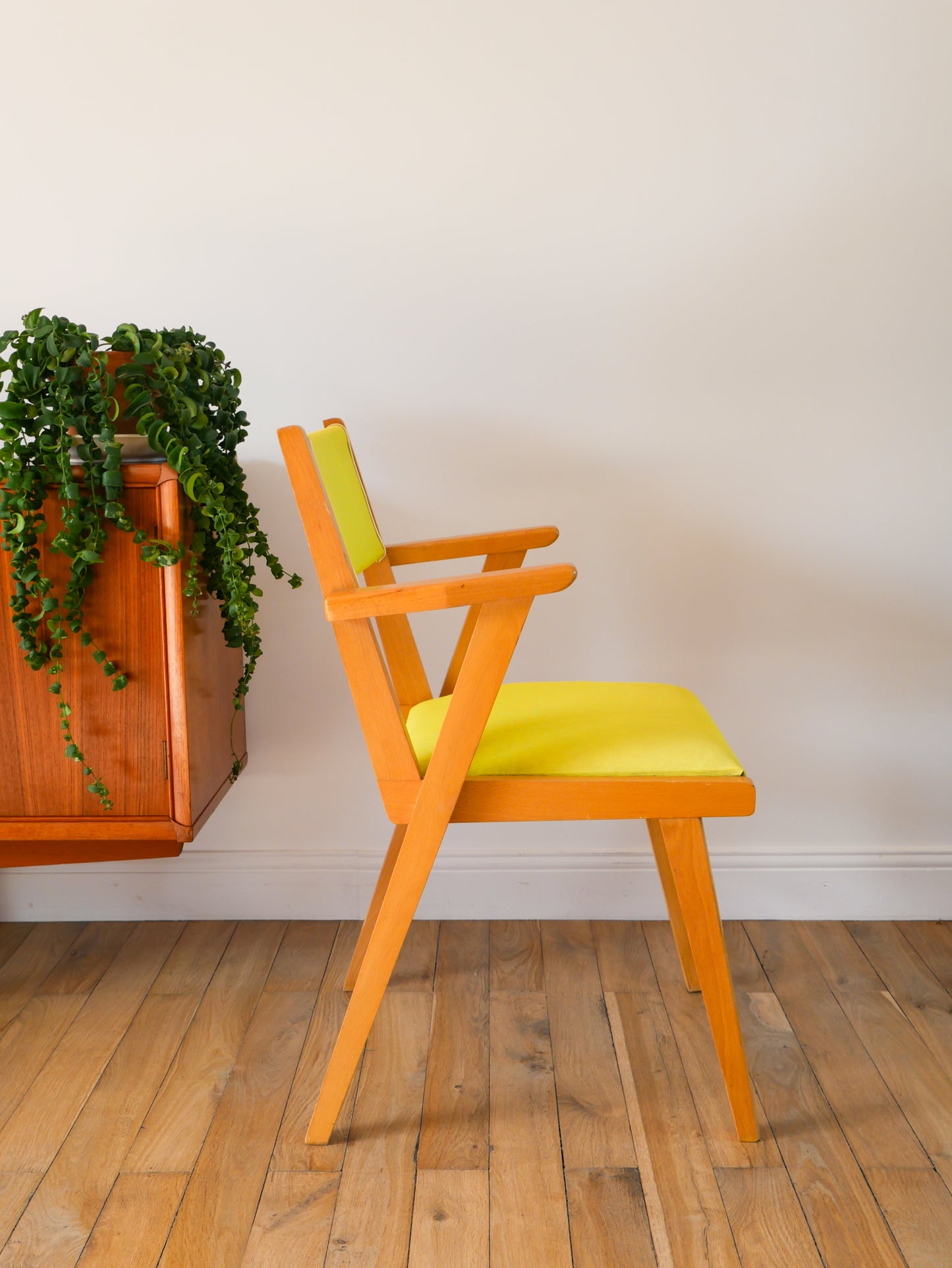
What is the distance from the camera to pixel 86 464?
145 cm

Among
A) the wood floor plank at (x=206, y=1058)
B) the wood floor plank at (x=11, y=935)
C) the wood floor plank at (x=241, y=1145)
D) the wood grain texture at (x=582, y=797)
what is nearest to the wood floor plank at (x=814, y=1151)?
the wood grain texture at (x=582, y=797)

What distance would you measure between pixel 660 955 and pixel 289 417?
4.13ft

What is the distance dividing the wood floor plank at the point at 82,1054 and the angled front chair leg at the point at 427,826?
0.37 metres

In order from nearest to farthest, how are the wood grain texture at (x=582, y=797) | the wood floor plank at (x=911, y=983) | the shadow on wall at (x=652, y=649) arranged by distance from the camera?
the wood grain texture at (x=582, y=797)
the wood floor plank at (x=911, y=983)
the shadow on wall at (x=652, y=649)

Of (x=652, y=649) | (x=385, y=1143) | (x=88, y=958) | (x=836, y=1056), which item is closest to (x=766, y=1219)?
(x=836, y=1056)

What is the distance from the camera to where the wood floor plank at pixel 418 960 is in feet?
5.96

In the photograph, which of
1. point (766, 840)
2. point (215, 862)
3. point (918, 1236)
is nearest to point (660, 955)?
point (766, 840)

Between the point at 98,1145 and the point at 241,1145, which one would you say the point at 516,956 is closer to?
the point at 241,1145

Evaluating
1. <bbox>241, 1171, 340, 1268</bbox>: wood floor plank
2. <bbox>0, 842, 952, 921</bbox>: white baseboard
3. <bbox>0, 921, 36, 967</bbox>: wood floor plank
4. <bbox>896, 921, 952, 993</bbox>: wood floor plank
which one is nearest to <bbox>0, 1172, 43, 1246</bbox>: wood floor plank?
<bbox>241, 1171, 340, 1268</bbox>: wood floor plank

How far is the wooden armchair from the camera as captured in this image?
49.5 inches

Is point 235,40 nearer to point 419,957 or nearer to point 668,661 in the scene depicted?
point 668,661

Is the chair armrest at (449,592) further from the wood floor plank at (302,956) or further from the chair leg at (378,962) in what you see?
the wood floor plank at (302,956)

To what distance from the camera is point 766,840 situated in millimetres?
2080

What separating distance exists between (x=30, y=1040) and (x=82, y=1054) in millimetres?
111
